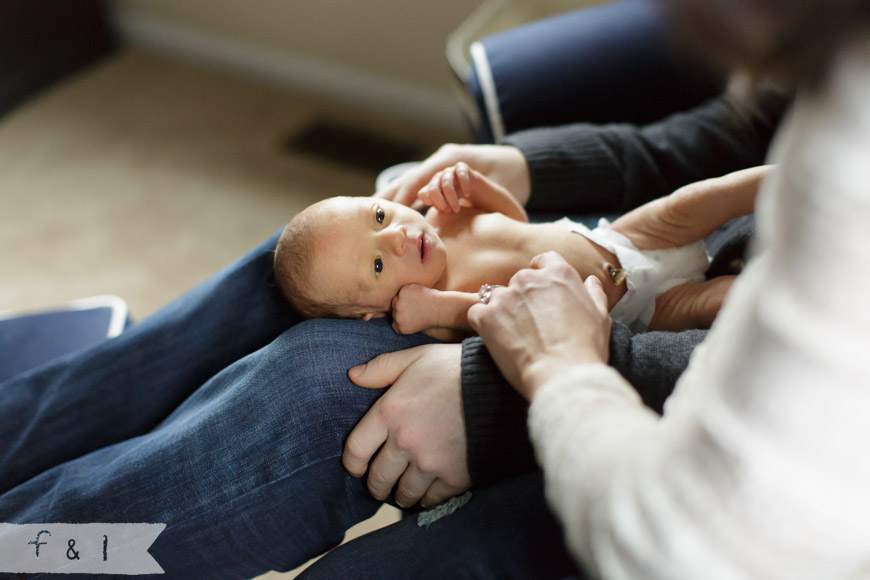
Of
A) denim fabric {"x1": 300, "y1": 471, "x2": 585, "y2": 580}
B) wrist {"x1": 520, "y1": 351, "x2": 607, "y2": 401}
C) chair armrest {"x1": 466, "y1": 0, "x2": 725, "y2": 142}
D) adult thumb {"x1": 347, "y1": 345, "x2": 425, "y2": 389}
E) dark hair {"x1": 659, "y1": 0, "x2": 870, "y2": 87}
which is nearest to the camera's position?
dark hair {"x1": 659, "y1": 0, "x2": 870, "y2": 87}

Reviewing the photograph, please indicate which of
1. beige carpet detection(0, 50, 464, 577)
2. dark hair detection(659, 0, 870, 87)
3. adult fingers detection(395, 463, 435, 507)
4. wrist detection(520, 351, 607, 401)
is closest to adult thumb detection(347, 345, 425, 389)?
adult fingers detection(395, 463, 435, 507)

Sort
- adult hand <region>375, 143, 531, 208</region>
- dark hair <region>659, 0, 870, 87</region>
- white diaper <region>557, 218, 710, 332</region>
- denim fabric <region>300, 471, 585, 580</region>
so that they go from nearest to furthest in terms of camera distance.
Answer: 1. dark hair <region>659, 0, 870, 87</region>
2. denim fabric <region>300, 471, 585, 580</region>
3. white diaper <region>557, 218, 710, 332</region>
4. adult hand <region>375, 143, 531, 208</region>

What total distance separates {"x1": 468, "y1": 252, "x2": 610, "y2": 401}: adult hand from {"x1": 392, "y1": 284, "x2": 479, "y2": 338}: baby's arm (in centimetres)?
15

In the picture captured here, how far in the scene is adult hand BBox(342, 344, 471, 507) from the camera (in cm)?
86

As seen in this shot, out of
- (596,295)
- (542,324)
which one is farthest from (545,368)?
(596,295)

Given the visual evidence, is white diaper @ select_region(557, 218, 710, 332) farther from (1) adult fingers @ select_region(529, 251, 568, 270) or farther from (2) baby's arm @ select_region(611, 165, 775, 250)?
(1) adult fingers @ select_region(529, 251, 568, 270)

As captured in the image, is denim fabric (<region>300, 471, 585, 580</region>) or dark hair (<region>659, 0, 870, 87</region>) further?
denim fabric (<region>300, 471, 585, 580</region>)

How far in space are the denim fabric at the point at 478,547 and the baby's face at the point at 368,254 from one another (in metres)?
0.36

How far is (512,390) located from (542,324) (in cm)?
12

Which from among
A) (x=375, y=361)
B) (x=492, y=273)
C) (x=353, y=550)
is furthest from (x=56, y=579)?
(x=492, y=273)

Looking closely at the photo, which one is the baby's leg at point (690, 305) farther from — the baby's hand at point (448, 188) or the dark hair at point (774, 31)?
the dark hair at point (774, 31)

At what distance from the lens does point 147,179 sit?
2.48 meters

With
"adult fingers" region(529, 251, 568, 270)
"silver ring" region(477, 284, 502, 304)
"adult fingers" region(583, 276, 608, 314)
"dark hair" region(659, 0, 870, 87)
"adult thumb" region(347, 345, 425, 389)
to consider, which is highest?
"dark hair" region(659, 0, 870, 87)

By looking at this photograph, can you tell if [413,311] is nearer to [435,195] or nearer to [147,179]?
[435,195]
